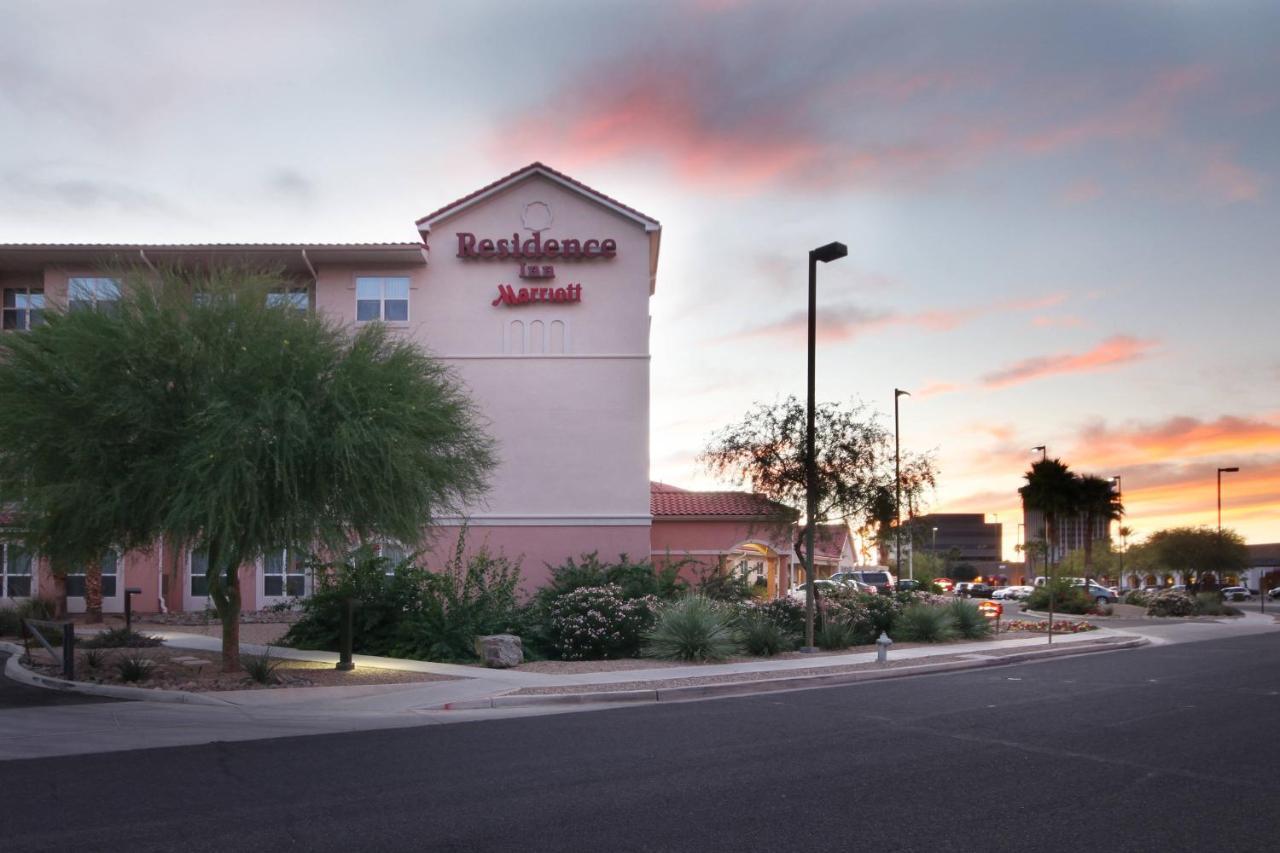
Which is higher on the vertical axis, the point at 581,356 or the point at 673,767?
the point at 581,356

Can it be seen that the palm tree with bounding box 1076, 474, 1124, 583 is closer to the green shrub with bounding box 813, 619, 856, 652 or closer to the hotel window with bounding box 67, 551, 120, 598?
the green shrub with bounding box 813, 619, 856, 652

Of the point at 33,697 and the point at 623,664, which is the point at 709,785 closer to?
the point at 623,664

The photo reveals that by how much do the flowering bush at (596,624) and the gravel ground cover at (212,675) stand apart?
3.62 metres

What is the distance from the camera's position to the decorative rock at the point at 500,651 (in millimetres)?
20172

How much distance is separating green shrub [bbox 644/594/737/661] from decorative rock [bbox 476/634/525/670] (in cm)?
268

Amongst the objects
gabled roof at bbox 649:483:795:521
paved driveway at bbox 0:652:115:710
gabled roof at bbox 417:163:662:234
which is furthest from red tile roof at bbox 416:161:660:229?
paved driveway at bbox 0:652:115:710

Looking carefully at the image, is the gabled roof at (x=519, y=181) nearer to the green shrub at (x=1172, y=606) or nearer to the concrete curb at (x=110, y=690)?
the concrete curb at (x=110, y=690)

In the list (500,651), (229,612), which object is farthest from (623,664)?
(229,612)

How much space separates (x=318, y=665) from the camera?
19859mm

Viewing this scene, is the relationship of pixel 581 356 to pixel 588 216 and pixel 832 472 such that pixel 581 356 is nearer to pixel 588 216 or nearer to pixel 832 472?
pixel 588 216

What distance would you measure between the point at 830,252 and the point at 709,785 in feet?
46.0

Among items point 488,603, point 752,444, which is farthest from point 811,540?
point 752,444

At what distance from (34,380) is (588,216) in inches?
800

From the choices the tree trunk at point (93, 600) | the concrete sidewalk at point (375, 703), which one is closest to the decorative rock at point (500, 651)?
the concrete sidewalk at point (375, 703)
